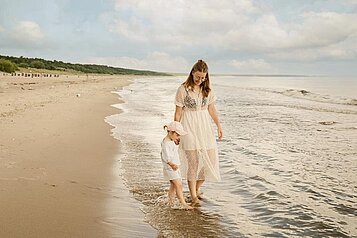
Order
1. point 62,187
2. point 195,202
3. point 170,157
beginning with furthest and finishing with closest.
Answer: point 62,187
point 195,202
point 170,157

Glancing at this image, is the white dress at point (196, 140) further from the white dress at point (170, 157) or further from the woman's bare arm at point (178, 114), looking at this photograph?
the white dress at point (170, 157)

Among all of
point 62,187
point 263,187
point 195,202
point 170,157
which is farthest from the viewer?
point 263,187

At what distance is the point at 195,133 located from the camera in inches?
224

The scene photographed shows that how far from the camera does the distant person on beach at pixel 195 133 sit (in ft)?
18.7

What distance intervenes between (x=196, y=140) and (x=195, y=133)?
0.09 metres

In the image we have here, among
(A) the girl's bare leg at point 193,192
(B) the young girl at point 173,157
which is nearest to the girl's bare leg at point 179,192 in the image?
(B) the young girl at point 173,157

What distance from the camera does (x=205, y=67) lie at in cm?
559

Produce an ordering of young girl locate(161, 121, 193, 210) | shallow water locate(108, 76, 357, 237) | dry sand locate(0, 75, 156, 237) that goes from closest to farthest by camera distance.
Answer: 1. dry sand locate(0, 75, 156, 237)
2. shallow water locate(108, 76, 357, 237)
3. young girl locate(161, 121, 193, 210)

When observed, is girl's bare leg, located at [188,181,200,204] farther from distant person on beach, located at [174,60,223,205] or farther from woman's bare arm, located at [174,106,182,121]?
woman's bare arm, located at [174,106,182,121]

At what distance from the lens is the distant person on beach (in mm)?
5693

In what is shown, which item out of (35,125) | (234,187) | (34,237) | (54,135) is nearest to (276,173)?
(234,187)

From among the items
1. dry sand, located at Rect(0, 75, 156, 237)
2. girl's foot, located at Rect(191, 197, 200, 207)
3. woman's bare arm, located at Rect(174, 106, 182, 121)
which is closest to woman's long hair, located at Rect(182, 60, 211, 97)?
woman's bare arm, located at Rect(174, 106, 182, 121)

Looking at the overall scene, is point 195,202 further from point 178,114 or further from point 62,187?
point 62,187

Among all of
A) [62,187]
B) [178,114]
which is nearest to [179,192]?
[178,114]
